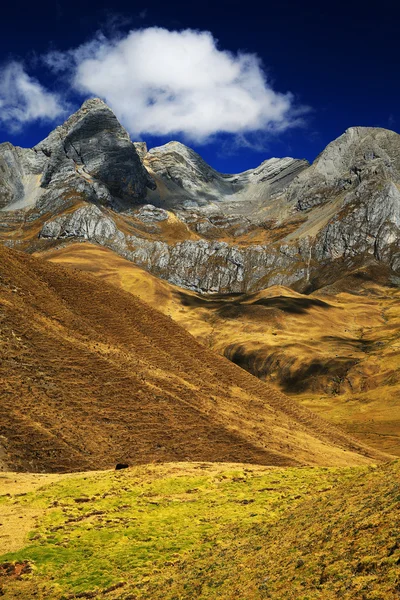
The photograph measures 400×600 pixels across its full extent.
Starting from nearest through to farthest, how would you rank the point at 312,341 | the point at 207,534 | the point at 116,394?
the point at 207,534 < the point at 116,394 < the point at 312,341

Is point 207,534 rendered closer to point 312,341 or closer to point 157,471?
point 157,471

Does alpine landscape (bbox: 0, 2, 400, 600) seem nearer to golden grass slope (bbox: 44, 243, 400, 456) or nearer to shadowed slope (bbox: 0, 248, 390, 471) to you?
shadowed slope (bbox: 0, 248, 390, 471)

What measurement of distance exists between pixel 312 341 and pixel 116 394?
106 m

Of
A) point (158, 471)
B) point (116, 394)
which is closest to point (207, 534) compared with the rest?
point (158, 471)

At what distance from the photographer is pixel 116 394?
40375 mm

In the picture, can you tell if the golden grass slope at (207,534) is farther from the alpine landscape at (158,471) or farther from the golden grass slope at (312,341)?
the golden grass slope at (312,341)

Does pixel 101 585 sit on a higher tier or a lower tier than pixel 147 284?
lower

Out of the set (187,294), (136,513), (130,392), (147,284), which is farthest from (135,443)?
(187,294)

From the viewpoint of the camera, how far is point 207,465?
104 ft

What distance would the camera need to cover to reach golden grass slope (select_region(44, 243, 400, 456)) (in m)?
93.6

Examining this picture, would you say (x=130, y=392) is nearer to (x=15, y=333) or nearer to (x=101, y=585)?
(x=15, y=333)

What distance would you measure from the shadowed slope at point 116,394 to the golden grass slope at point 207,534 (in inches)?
239

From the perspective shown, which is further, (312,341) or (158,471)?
(312,341)

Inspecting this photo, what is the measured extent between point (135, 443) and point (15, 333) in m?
14.3
